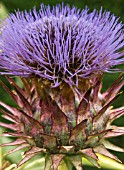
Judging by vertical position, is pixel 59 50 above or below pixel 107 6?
below

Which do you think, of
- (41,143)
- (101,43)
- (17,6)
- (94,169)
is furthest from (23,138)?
(17,6)

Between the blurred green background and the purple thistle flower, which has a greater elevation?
the blurred green background

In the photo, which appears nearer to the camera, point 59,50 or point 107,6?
point 59,50

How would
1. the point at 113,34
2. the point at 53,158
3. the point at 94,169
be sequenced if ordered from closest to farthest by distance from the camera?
the point at 53,158, the point at 113,34, the point at 94,169

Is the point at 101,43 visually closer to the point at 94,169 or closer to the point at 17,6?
the point at 94,169

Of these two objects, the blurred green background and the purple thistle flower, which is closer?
the purple thistle flower

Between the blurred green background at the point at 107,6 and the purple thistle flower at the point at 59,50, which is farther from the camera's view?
the blurred green background at the point at 107,6

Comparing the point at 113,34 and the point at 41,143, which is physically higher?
the point at 113,34

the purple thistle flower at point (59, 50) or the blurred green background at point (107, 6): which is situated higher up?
the blurred green background at point (107, 6)
